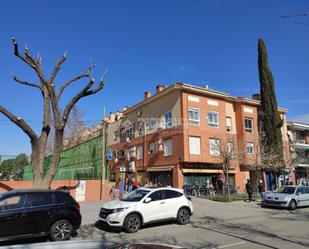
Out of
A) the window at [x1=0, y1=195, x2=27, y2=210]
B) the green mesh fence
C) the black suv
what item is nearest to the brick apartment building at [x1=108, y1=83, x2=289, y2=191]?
the green mesh fence

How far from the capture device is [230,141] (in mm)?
30750

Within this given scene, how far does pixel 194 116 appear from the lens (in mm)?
29953

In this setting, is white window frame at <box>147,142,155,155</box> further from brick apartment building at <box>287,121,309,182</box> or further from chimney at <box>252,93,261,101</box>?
brick apartment building at <box>287,121,309,182</box>

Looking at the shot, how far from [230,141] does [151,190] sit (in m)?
19.8

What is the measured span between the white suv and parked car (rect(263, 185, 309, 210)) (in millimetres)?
8512

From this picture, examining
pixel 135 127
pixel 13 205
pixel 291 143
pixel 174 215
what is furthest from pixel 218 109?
pixel 13 205

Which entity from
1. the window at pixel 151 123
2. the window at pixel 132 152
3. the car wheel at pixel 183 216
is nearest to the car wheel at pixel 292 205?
the car wheel at pixel 183 216

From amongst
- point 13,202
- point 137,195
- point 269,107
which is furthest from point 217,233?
point 269,107

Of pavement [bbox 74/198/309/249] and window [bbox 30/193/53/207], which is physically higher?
window [bbox 30/193/53/207]

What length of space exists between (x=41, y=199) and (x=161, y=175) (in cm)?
2165

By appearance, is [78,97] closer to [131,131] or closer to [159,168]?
[159,168]

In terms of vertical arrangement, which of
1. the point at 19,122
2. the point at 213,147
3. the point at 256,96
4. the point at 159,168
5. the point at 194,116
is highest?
the point at 256,96

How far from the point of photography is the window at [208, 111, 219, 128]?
31184 millimetres

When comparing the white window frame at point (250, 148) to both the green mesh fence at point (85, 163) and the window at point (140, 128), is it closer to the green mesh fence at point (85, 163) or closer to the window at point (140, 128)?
the window at point (140, 128)
